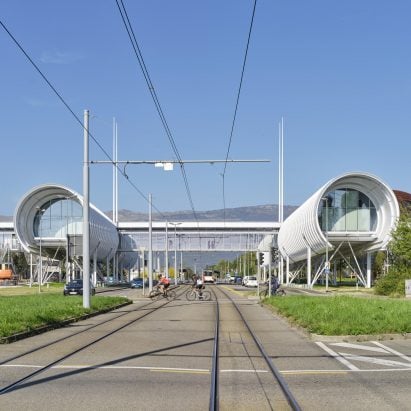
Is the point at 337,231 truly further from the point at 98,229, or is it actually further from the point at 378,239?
the point at 98,229

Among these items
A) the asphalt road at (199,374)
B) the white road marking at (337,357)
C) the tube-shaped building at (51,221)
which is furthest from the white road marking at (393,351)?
the tube-shaped building at (51,221)

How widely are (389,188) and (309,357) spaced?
190ft

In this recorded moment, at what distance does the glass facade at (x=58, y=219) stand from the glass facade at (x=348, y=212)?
30.5 metres

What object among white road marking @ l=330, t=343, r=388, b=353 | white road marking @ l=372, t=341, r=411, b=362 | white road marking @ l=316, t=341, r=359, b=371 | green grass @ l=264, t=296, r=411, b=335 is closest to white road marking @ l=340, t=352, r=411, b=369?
white road marking @ l=316, t=341, r=359, b=371

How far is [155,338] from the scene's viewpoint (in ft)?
54.3

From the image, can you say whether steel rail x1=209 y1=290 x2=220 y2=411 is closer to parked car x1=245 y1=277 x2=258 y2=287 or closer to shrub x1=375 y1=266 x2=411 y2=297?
shrub x1=375 y1=266 x2=411 y2=297

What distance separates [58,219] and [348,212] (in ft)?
116

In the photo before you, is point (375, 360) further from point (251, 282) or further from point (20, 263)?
point (20, 263)

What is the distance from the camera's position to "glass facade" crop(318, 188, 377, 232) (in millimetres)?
72250

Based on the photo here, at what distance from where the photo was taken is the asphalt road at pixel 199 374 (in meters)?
8.41

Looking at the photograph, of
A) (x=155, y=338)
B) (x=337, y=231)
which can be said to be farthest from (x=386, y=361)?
(x=337, y=231)

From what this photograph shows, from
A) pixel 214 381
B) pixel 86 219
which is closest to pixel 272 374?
pixel 214 381

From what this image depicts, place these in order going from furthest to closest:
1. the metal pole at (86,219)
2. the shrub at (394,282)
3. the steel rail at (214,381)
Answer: the shrub at (394,282) < the metal pole at (86,219) < the steel rail at (214,381)

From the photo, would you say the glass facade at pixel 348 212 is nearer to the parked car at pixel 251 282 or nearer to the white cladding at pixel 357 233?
the white cladding at pixel 357 233
